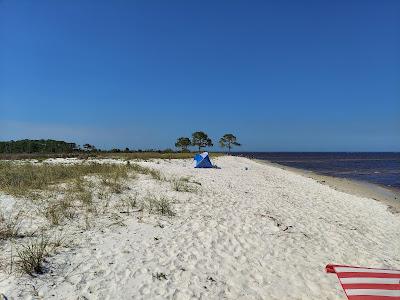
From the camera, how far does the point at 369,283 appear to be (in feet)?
15.2

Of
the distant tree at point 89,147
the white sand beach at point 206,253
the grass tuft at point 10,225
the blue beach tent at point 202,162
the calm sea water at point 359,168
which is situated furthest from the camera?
the distant tree at point 89,147

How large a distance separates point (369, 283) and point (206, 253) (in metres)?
3.21

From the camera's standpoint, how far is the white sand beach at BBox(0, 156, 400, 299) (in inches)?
215

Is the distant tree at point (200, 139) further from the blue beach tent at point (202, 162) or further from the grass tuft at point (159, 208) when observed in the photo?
the grass tuft at point (159, 208)

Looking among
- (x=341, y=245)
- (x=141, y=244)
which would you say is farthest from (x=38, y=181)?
(x=341, y=245)

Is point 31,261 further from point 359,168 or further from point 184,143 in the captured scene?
point 184,143

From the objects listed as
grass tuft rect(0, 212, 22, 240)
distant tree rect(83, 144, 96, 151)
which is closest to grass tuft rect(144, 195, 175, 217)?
grass tuft rect(0, 212, 22, 240)

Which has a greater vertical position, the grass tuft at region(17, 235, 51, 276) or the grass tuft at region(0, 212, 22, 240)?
the grass tuft at region(0, 212, 22, 240)

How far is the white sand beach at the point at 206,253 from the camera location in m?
Answer: 5.47

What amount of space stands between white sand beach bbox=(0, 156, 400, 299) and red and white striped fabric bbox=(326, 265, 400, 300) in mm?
1089

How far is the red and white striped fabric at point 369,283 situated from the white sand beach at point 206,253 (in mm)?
1089

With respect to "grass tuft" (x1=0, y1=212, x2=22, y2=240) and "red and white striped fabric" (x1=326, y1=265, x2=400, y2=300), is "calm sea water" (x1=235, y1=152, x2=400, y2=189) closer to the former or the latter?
"red and white striped fabric" (x1=326, y1=265, x2=400, y2=300)

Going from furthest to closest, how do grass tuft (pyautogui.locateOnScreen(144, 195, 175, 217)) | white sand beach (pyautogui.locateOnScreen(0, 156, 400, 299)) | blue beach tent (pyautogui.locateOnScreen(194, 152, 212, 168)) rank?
blue beach tent (pyautogui.locateOnScreen(194, 152, 212, 168)) < grass tuft (pyautogui.locateOnScreen(144, 195, 175, 217)) < white sand beach (pyautogui.locateOnScreen(0, 156, 400, 299))

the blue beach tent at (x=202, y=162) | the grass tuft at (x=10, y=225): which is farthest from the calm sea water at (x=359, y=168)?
the grass tuft at (x=10, y=225)
